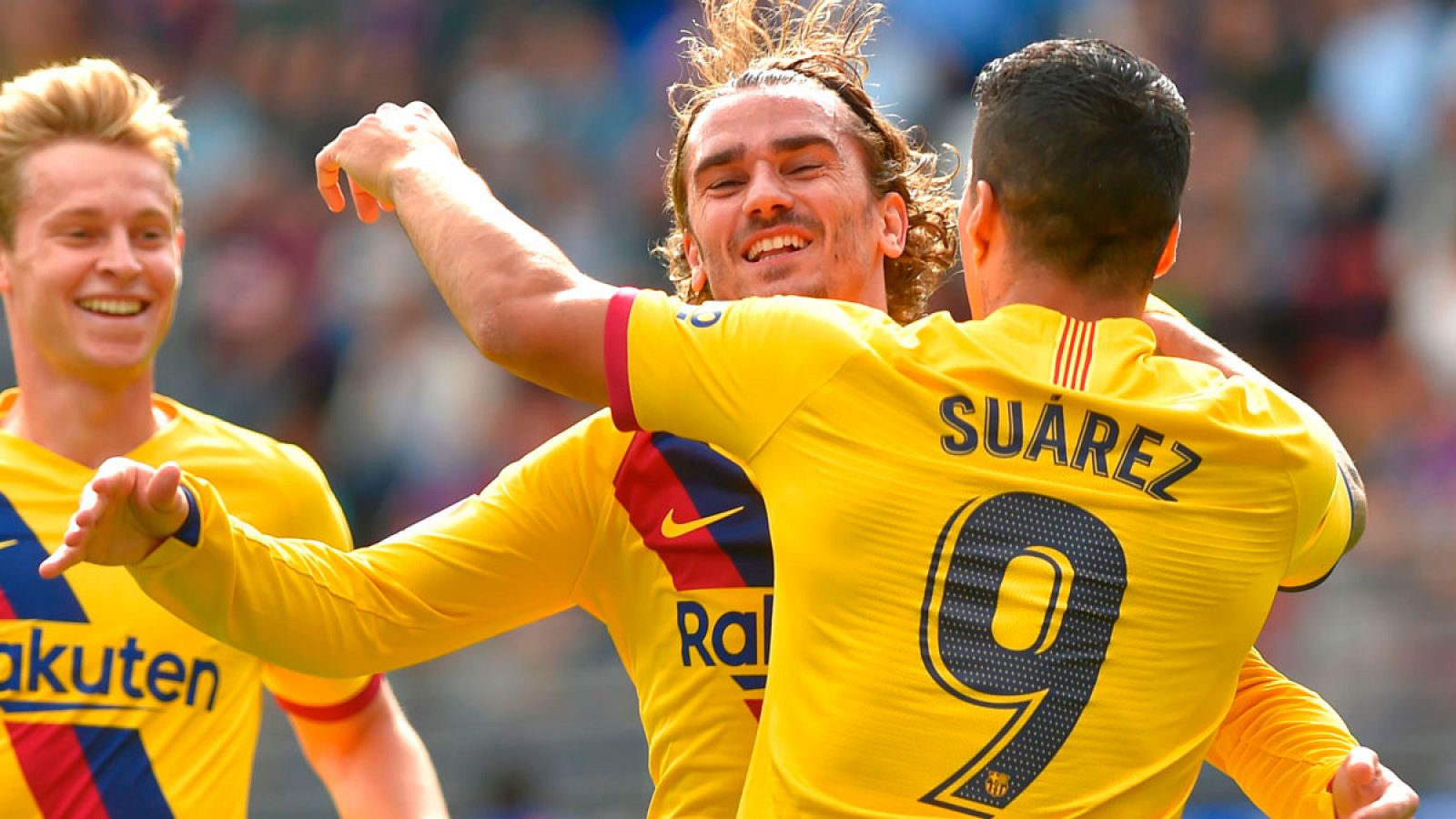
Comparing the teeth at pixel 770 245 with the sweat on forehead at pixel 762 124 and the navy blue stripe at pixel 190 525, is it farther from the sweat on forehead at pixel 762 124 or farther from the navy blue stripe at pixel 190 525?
the navy blue stripe at pixel 190 525

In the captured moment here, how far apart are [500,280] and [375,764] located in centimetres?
211

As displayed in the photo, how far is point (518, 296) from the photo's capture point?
323 cm

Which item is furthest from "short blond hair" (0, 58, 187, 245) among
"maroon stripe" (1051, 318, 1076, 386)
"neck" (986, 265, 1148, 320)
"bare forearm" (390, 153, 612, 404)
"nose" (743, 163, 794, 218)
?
"maroon stripe" (1051, 318, 1076, 386)

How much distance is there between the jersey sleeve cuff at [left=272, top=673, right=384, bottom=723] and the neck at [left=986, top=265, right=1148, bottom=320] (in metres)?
2.22

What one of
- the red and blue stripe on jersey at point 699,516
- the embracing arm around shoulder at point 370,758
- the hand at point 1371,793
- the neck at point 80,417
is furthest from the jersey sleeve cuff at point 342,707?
the hand at point 1371,793

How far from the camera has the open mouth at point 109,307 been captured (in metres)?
4.85

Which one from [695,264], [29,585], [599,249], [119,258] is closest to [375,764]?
[29,585]

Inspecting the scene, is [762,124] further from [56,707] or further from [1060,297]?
[56,707]

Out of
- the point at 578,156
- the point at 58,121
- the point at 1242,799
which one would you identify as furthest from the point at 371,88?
the point at 58,121

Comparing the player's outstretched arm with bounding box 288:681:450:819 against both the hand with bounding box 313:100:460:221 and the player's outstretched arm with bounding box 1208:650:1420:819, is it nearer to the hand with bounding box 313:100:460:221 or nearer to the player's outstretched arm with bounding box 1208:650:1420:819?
the hand with bounding box 313:100:460:221

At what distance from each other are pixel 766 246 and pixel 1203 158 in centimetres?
673

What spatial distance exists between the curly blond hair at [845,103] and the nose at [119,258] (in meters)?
1.27

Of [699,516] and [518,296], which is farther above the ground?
[518,296]

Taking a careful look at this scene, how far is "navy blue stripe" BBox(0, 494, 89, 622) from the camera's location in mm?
4652
